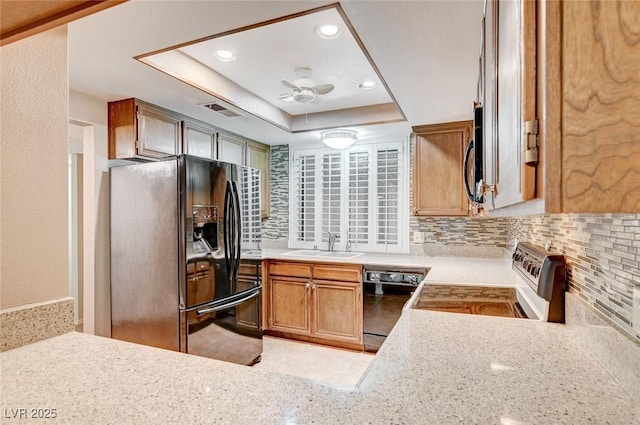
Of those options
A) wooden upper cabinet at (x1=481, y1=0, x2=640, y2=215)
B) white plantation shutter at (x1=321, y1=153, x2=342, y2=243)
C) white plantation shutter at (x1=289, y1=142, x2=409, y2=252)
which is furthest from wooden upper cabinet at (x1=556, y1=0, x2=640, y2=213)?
white plantation shutter at (x1=321, y1=153, x2=342, y2=243)

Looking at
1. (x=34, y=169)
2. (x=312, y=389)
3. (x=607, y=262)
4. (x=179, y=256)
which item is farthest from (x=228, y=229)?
(x=607, y=262)

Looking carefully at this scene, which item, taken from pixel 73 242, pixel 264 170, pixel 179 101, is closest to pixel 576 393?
pixel 179 101

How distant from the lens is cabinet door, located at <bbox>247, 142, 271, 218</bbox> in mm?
4059

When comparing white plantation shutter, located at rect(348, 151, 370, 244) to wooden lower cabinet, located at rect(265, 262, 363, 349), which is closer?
wooden lower cabinet, located at rect(265, 262, 363, 349)

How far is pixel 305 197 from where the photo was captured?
14.3ft

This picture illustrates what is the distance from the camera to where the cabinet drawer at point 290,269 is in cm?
354

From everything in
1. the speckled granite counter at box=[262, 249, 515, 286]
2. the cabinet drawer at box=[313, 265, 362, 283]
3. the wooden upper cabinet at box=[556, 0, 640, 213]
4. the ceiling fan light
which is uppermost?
the ceiling fan light

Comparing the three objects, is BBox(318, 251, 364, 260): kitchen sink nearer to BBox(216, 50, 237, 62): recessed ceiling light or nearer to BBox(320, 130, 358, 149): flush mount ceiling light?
BBox(320, 130, 358, 149): flush mount ceiling light

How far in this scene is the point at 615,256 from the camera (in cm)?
90

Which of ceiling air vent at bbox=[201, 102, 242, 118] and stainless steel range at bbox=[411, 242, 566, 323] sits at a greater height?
ceiling air vent at bbox=[201, 102, 242, 118]

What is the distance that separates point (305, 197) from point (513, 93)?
3.76 meters

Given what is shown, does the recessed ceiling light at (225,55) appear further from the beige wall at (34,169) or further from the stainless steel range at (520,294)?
the stainless steel range at (520,294)

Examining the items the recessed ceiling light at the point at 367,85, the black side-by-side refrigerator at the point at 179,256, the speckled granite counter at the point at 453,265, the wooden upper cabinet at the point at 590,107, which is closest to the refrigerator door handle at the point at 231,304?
the black side-by-side refrigerator at the point at 179,256

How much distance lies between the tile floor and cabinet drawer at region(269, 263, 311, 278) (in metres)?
0.70
